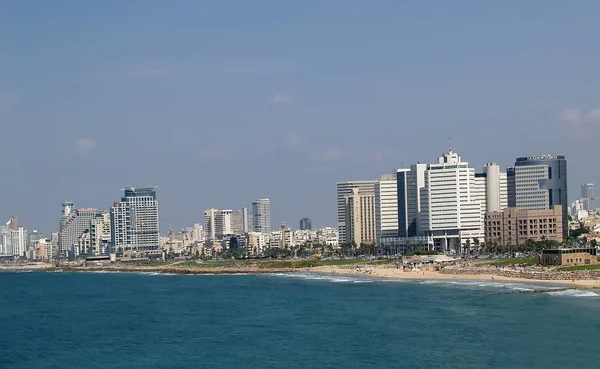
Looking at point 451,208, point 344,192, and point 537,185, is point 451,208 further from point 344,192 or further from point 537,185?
point 344,192

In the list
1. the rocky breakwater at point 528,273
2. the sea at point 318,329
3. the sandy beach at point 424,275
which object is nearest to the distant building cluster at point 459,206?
the sandy beach at point 424,275

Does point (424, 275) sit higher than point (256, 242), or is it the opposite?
point (424, 275)

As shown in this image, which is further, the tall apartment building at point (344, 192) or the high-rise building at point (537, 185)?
the tall apartment building at point (344, 192)

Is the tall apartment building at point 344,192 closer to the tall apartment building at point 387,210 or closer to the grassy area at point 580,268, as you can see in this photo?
the tall apartment building at point 387,210

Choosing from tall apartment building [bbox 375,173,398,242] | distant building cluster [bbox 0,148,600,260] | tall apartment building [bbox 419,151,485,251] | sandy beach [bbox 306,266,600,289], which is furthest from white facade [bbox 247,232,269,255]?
sandy beach [bbox 306,266,600,289]

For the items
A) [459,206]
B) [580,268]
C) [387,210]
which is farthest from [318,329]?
[387,210]

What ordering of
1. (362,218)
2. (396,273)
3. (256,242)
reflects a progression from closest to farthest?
(396,273), (362,218), (256,242)

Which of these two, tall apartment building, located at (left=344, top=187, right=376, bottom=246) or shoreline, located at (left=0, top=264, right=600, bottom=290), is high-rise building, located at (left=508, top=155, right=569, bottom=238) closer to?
tall apartment building, located at (left=344, top=187, right=376, bottom=246)
